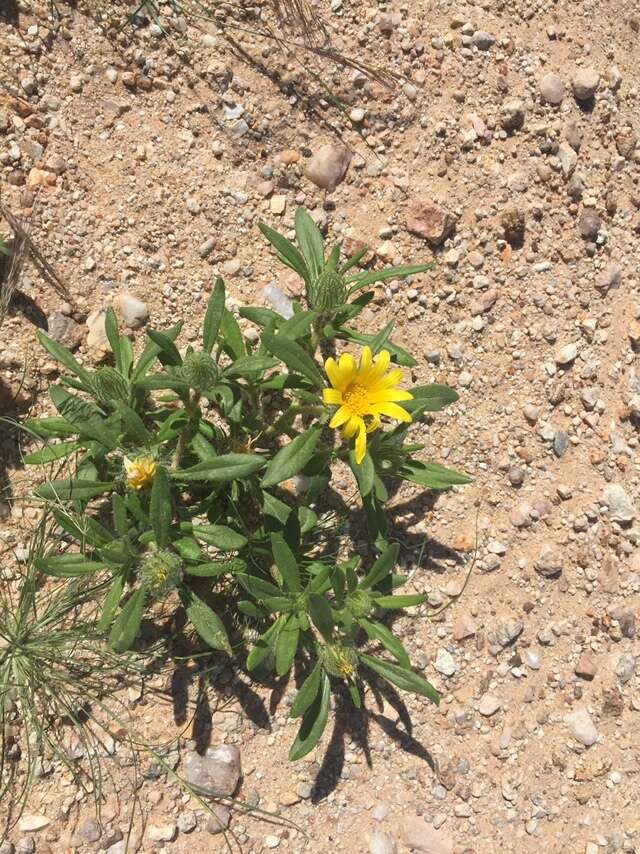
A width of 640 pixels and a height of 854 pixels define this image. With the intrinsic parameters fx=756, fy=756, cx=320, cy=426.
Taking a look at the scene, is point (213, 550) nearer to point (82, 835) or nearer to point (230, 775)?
point (230, 775)

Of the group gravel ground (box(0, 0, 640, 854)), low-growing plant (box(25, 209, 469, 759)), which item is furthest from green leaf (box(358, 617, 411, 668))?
gravel ground (box(0, 0, 640, 854))

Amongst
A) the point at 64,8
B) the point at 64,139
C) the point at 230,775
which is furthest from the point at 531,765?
the point at 64,8

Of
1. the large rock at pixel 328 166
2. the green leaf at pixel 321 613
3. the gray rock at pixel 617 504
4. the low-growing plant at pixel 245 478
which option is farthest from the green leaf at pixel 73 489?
the gray rock at pixel 617 504

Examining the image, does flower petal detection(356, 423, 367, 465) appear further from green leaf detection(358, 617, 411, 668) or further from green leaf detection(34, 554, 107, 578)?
green leaf detection(34, 554, 107, 578)

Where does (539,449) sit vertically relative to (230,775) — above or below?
above

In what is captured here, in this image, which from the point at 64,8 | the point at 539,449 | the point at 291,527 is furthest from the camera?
A: the point at 539,449

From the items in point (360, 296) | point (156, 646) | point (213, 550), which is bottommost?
point (156, 646)

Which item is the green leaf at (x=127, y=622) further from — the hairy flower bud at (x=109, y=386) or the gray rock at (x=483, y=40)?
the gray rock at (x=483, y=40)

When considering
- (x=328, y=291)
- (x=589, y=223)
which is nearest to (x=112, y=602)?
(x=328, y=291)
